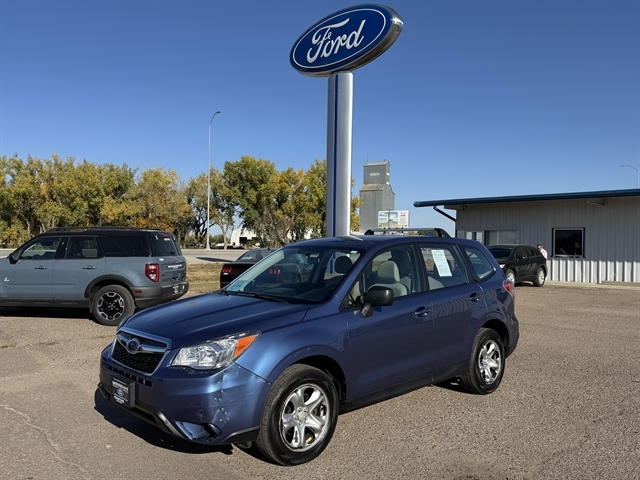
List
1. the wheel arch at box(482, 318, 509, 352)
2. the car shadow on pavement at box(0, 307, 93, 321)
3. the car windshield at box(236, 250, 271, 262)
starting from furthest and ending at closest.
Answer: the car windshield at box(236, 250, 271, 262)
the car shadow on pavement at box(0, 307, 93, 321)
the wheel arch at box(482, 318, 509, 352)

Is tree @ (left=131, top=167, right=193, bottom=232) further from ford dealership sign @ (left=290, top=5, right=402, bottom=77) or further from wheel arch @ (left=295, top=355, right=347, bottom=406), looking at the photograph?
wheel arch @ (left=295, top=355, right=347, bottom=406)

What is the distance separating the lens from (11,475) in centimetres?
371

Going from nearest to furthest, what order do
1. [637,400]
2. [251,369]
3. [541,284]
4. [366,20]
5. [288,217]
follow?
[251,369], [637,400], [366,20], [541,284], [288,217]

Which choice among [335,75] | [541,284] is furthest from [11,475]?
[541,284]

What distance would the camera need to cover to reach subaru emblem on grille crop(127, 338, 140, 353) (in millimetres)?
3996

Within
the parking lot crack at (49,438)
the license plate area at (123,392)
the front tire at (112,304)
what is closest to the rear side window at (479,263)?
the license plate area at (123,392)

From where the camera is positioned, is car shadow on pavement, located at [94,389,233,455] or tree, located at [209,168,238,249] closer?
car shadow on pavement, located at [94,389,233,455]

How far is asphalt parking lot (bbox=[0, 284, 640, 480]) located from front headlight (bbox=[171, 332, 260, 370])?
2.67 feet

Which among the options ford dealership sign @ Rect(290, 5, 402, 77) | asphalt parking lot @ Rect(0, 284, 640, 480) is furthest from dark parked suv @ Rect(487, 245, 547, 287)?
asphalt parking lot @ Rect(0, 284, 640, 480)

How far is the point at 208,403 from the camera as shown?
3539mm

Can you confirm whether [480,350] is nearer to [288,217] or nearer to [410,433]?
[410,433]

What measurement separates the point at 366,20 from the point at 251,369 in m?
10.2

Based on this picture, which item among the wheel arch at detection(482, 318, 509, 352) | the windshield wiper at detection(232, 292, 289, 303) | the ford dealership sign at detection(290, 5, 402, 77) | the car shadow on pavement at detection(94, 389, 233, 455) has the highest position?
→ the ford dealership sign at detection(290, 5, 402, 77)

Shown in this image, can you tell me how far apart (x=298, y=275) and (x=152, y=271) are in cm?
593
